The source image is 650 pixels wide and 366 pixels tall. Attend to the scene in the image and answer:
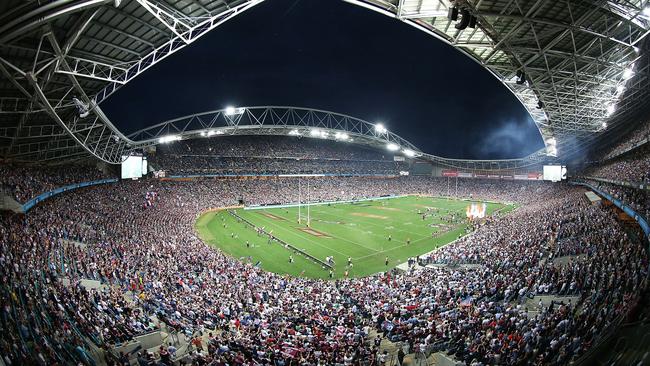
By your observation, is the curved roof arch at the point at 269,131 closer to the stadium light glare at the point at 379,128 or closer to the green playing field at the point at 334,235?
the stadium light glare at the point at 379,128

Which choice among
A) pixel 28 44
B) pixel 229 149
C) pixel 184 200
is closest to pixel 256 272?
pixel 28 44

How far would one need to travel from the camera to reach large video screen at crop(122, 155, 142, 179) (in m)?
46.1

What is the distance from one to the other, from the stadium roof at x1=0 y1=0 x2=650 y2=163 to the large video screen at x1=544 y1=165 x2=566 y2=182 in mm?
35271

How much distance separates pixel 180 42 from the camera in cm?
2416

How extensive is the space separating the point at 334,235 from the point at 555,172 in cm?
5237

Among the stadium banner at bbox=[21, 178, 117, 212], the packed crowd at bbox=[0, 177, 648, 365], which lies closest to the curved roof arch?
the stadium banner at bbox=[21, 178, 117, 212]

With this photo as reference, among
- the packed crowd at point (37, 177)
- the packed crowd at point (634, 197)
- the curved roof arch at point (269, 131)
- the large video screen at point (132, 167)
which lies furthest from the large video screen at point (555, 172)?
the packed crowd at point (37, 177)

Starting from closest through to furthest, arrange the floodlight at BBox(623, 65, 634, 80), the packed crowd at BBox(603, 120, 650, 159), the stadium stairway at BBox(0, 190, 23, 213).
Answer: the stadium stairway at BBox(0, 190, 23, 213) < the floodlight at BBox(623, 65, 634, 80) < the packed crowd at BBox(603, 120, 650, 159)

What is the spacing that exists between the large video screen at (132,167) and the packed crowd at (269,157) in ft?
28.2

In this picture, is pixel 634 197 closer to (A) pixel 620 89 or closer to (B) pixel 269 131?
(A) pixel 620 89

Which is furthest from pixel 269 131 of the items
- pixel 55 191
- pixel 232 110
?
pixel 55 191

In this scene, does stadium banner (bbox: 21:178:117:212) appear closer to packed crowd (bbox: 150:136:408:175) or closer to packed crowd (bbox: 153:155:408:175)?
packed crowd (bbox: 150:136:408:175)

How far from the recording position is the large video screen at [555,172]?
66375 millimetres

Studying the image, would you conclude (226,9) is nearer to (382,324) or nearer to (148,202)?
(382,324)
